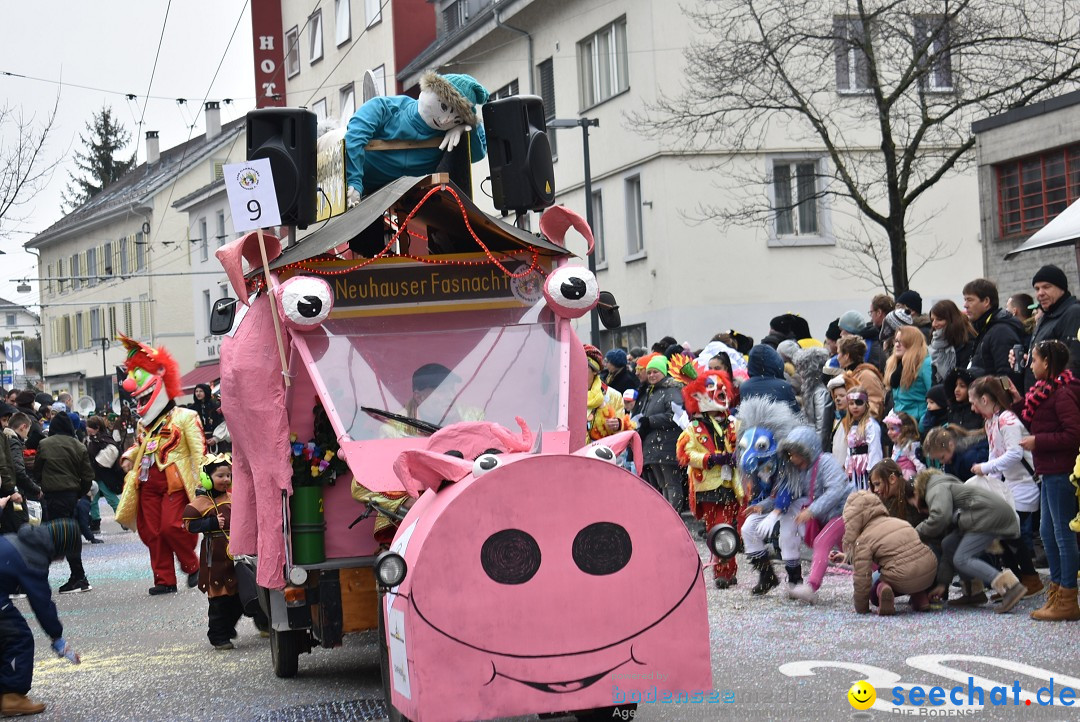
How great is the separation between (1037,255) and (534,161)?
1167cm

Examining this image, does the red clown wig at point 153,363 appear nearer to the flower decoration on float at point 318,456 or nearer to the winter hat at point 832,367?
the flower decoration on float at point 318,456

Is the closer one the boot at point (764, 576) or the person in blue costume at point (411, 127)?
the person in blue costume at point (411, 127)

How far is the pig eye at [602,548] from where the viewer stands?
5926 mm

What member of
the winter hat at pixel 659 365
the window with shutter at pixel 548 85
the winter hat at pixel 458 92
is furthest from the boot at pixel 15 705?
the window with shutter at pixel 548 85

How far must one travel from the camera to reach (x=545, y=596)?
5.87m

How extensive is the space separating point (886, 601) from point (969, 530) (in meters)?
0.76

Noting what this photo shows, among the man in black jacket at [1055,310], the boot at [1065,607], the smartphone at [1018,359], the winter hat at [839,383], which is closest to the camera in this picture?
the boot at [1065,607]

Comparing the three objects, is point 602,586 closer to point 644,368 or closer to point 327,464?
point 327,464

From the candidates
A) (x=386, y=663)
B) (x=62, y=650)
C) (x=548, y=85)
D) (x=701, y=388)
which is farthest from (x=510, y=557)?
(x=548, y=85)

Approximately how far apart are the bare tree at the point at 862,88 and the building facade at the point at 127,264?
30583 mm

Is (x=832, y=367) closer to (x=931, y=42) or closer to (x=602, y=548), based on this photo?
(x=931, y=42)

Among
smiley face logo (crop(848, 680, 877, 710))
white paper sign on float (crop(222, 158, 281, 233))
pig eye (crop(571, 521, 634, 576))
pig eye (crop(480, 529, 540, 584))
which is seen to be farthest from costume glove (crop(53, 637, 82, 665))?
smiley face logo (crop(848, 680, 877, 710))

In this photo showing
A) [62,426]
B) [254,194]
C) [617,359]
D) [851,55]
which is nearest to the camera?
[254,194]

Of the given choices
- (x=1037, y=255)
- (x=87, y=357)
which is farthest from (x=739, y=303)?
(x=87, y=357)
